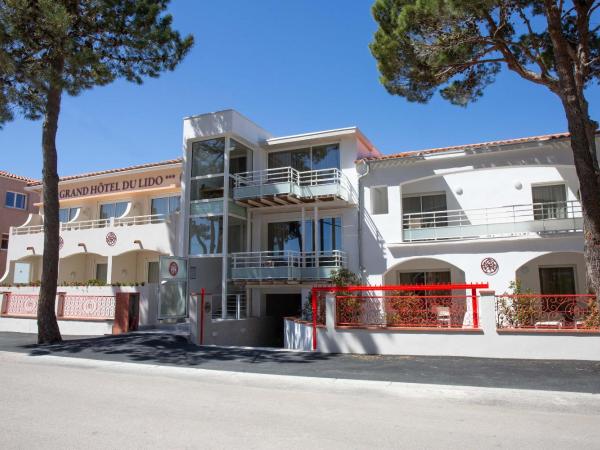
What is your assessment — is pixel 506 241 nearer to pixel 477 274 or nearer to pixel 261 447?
pixel 477 274

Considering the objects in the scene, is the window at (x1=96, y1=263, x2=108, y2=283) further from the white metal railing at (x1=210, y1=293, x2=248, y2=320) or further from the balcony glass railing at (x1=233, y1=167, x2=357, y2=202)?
the balcony glass railing at (x1=233, y1=167, x2=357, y2=202)

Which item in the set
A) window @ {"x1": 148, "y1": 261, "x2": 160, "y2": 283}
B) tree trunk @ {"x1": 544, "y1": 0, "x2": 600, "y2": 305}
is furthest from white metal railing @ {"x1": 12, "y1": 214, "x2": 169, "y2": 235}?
tree trunk @ {"x1": 544, "y1": 0, "x2": 600, "y2": 305}

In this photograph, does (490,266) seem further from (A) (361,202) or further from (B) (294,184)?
(B) (294,184)

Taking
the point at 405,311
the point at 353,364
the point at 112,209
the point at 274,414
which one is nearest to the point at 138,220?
the point at 112,209

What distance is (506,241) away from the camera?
55.1ft

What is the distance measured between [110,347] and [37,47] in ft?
31.4

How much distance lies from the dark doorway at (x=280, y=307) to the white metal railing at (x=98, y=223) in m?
6.28

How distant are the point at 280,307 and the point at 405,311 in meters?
9.03

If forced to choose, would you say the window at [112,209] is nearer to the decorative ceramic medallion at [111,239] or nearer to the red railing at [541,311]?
the decorative ceramic medallion at [111,239]

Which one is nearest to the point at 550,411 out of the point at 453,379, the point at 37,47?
the point at 453,379

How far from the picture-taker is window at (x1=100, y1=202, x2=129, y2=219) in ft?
84.2

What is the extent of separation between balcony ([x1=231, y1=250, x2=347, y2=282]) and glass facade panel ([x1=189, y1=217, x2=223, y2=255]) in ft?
2.89

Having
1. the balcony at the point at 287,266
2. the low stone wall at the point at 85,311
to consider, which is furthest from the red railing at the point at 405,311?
the low stone wall at the point at 85,311

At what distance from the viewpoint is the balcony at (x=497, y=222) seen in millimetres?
16484
